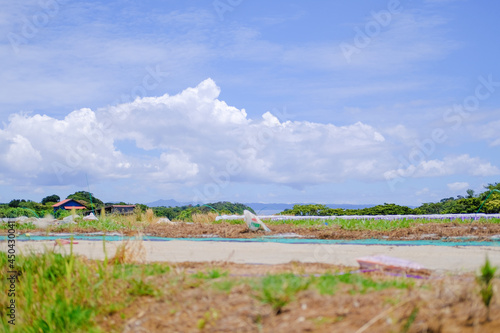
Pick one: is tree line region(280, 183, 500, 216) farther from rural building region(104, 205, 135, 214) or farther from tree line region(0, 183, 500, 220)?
rural building region(104, 205, 135, 214)

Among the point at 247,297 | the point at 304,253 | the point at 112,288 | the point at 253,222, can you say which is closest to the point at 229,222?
the point at 253,222

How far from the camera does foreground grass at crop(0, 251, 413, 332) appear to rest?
15.5 ft

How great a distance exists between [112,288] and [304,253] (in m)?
4.41

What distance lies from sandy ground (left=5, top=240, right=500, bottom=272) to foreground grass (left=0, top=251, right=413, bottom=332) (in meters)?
1.19

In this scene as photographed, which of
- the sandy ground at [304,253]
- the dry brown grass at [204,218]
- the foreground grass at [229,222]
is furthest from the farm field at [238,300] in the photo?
the dry brown grass at [204,218]

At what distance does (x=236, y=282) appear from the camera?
509 centimetres

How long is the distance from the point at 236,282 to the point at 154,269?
138 cm

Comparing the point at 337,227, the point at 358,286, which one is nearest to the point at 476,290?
the point at 358,286

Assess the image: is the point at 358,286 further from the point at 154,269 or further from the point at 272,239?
the point at 272,239

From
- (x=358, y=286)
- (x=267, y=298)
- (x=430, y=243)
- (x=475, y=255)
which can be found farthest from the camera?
(x=430, y=243)

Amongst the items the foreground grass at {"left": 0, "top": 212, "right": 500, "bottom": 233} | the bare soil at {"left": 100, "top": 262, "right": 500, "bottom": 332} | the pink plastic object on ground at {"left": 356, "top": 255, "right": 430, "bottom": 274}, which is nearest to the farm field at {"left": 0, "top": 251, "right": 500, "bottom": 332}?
the bare soil at {"left": 100, "top": 262, "right": 500, "bottom": 332}

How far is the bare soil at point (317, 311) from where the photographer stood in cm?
376

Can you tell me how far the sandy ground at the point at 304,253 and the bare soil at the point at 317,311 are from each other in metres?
2.56

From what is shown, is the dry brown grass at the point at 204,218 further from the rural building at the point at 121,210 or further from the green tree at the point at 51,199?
the green tree at the point at 51,199
